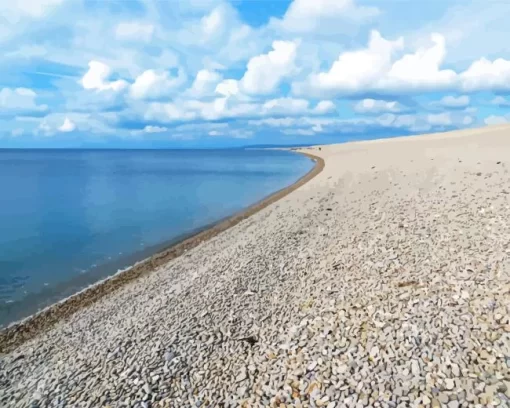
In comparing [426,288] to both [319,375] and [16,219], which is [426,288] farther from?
[16,219]

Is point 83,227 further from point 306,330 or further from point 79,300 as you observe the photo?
point 306,330

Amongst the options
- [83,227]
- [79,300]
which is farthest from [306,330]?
[83,227]

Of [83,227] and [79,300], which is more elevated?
[79,300]

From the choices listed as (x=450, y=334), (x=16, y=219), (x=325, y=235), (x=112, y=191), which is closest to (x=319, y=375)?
(x=450, y=334)

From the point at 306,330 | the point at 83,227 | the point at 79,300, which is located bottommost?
the point at 83,227

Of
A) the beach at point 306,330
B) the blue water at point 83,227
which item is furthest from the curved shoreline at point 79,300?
the blue water at point 83,227

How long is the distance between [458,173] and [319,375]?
73.9 ft

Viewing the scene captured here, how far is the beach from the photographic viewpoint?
6.09 m

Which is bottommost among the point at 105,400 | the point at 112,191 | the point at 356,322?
the point at 112,191

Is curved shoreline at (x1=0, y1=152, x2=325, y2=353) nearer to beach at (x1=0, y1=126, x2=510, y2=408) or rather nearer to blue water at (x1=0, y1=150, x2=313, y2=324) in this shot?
beach at (x1=0, y1=126, x2=510, y2=408)

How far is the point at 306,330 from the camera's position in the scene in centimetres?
784

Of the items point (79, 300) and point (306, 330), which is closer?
point (306, 330)

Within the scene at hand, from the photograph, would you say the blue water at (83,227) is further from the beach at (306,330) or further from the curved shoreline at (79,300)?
the beach at (306,330)

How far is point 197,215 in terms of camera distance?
30.0m
